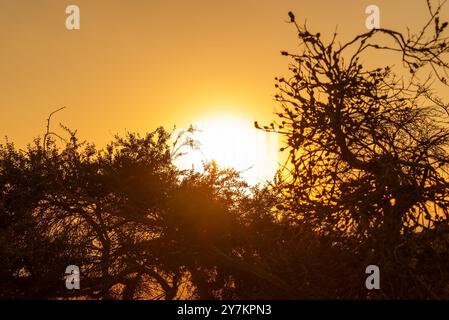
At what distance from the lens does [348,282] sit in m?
9.09

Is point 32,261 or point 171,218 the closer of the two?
point 171,218

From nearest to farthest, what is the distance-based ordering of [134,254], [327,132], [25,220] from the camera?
[327,132]
[134,254]
[25,220]

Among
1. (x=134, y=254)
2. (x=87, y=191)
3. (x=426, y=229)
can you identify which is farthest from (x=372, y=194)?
(x=87, y=191)

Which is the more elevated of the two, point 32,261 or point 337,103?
point 337,103

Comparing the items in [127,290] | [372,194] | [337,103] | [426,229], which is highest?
[337,103]

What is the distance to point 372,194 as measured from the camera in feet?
28.7

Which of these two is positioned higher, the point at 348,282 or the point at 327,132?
the point at 327,132

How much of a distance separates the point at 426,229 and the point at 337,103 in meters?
2.30

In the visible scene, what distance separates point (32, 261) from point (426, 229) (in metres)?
10.2

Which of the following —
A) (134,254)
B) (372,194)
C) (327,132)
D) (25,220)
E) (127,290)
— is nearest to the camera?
(372,194)
